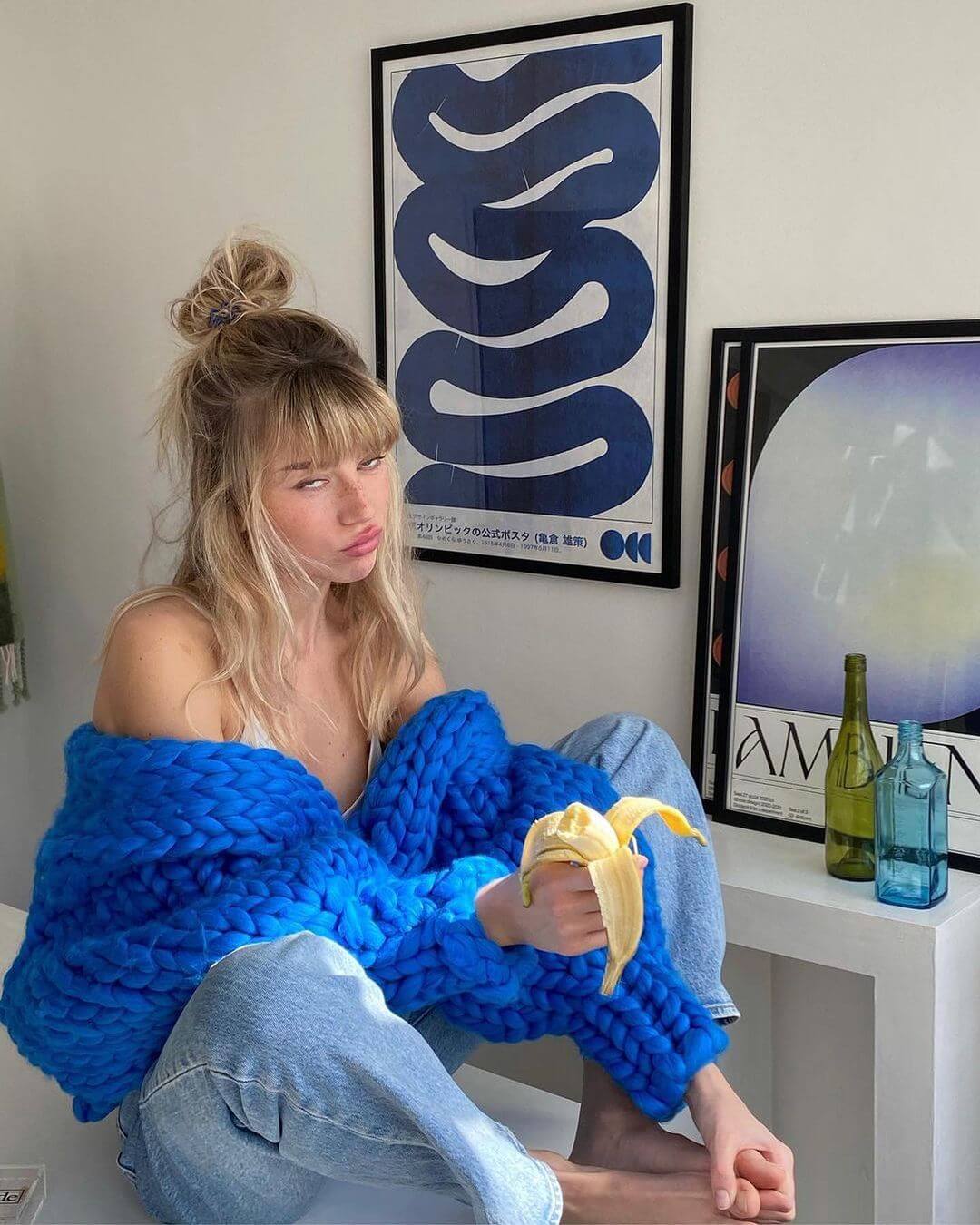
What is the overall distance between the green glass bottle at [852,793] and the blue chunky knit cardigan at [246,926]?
31 centimetres

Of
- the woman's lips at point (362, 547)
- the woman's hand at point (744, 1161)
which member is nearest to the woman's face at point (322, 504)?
the woman's lips at point (362, 547)

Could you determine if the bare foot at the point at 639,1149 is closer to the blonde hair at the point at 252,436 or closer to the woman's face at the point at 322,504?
the blonde hair at the point at 252,436

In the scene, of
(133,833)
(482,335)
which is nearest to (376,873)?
(133,833)

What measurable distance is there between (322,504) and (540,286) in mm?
626

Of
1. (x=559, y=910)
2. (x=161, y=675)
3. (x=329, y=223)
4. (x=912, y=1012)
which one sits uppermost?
(x=329, y=223)

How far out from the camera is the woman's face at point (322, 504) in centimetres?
159

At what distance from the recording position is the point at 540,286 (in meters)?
2.04

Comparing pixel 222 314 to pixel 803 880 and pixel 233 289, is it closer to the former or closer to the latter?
pixel 233 289

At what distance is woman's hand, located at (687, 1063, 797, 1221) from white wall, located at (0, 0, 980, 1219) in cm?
60

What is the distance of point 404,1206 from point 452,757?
493 mm

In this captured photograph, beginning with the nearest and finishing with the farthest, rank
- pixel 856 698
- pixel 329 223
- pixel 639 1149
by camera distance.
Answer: pixel 639 1149 → pixel 856 698 → pixel 329 223

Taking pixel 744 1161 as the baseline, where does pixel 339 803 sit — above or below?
above

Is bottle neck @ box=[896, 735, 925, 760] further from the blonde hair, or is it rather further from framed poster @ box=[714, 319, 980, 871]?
the blonde hair

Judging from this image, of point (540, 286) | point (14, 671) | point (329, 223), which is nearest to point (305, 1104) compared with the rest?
point (540, 286)
